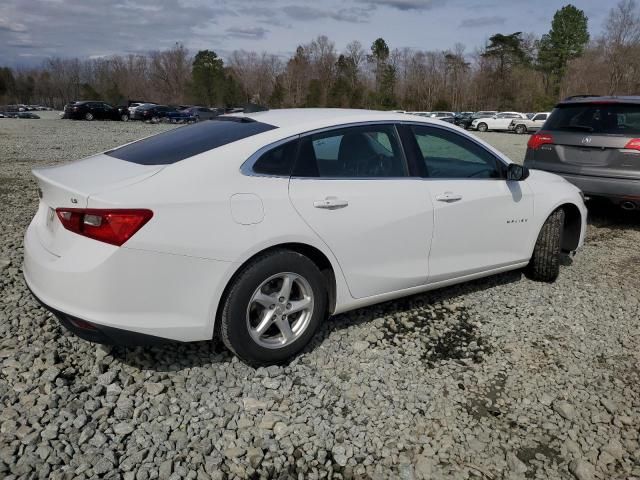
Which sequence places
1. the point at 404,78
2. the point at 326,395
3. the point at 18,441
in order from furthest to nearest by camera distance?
the point at 404,78
the point at 326,395
the point at 18,441

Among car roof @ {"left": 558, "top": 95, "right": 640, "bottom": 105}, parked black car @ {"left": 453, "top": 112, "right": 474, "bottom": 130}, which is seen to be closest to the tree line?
parked black car @ {"left": 453, "top": 112, "right": 474, "bottom": 130}

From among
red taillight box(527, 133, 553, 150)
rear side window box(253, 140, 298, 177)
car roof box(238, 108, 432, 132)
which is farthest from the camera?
red taillight box(527, 133, 553, 150)

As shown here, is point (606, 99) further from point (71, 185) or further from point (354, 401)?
point (71, 185)

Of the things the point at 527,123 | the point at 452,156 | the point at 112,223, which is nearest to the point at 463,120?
the point at 527,123

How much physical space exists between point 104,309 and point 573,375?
2.83 meters

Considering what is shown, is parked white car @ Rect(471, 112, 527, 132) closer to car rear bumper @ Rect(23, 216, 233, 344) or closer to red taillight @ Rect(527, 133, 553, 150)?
red taillight @ Rect(527, 133, 553, 150)

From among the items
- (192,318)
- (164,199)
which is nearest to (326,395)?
(192,318)

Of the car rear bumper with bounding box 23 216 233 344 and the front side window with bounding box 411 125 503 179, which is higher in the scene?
the front side window with bounding box 411 125 503 179

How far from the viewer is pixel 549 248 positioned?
15.7ft

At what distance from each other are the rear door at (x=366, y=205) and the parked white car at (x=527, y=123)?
3509 centimetres

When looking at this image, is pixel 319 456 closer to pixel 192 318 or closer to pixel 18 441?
pixel 192 318

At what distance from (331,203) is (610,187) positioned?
14.9 ft

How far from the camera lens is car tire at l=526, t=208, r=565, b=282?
15.6 ft

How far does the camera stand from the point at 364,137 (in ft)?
12.3
